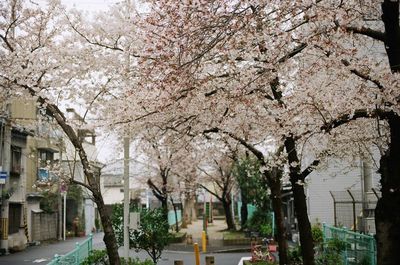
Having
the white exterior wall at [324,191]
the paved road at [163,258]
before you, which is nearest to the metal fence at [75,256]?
the paved road at [163,258]

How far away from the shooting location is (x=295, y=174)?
12398mm

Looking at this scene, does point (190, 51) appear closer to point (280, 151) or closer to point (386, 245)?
point (386, 245)

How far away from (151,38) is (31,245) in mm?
30655

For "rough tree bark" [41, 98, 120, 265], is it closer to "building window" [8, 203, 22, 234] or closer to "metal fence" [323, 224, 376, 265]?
"metal fence" [323, 224, 376, 265]

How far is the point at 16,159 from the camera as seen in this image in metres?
33.9

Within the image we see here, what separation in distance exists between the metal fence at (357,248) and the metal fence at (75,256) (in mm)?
7395

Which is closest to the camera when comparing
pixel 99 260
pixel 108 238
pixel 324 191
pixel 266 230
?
pixel 108 238

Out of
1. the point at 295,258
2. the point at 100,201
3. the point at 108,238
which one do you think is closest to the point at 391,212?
the point at 108,238

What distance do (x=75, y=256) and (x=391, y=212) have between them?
7.73 meters

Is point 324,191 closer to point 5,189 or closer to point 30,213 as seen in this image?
point 5,189

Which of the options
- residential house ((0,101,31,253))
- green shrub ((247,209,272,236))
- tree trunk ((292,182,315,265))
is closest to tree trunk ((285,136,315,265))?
tree trunk ((292,182,315,265))

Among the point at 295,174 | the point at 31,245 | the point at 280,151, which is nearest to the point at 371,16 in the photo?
the point at 295,174

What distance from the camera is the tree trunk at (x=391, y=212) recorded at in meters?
8.28

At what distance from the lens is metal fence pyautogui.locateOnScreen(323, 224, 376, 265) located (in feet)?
40.9
